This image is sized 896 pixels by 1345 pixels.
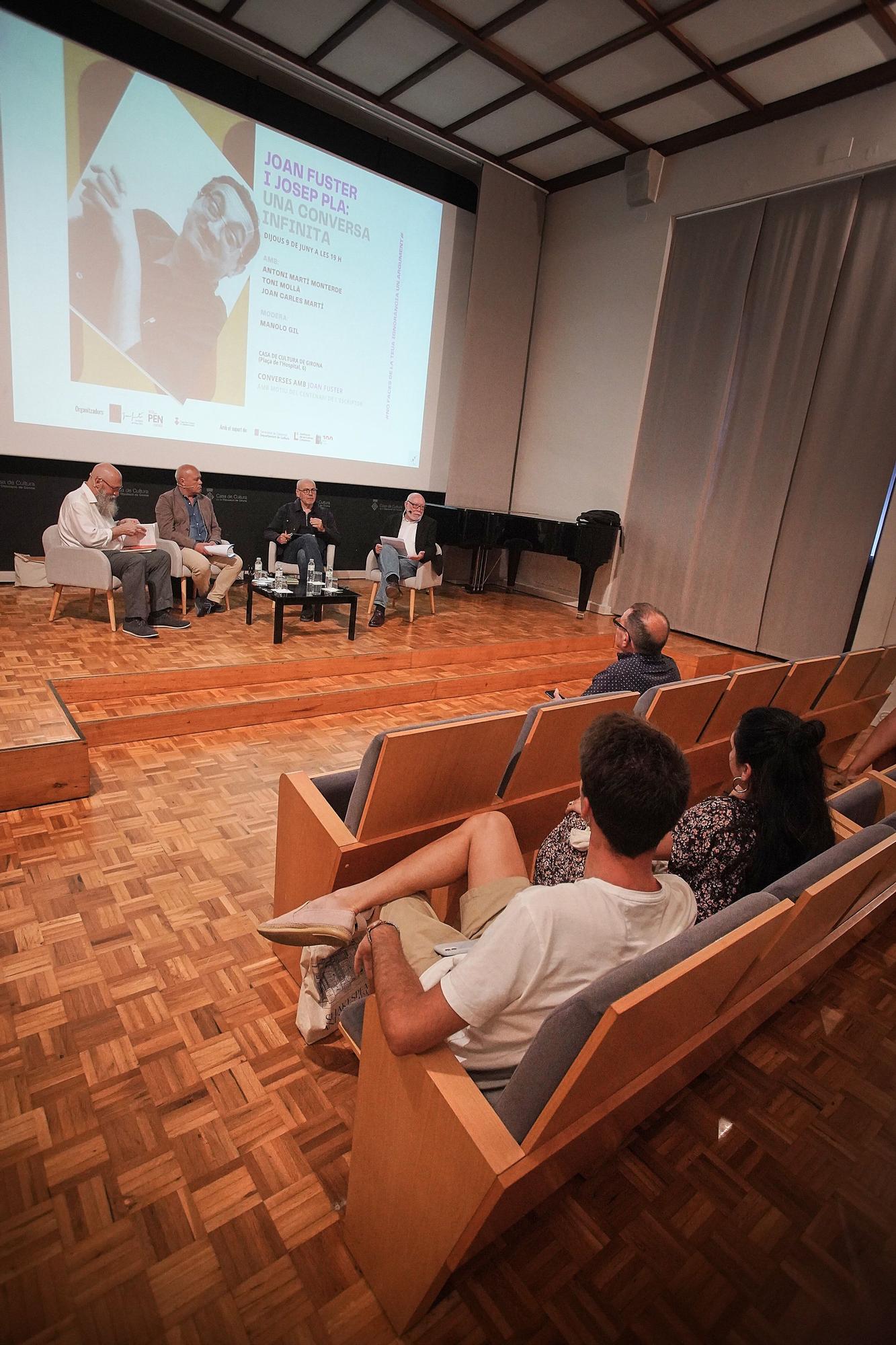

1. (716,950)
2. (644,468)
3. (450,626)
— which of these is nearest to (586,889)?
(716,950)

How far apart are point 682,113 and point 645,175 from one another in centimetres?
62

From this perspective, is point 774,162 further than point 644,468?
No

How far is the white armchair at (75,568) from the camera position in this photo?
4152 mm

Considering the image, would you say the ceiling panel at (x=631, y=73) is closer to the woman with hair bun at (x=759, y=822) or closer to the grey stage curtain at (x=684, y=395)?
the grey stage curtain at (x=684, y=395)

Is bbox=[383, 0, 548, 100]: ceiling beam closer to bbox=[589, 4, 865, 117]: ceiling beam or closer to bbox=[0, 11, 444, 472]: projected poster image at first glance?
bbox=[0, 11, 444, 472]: projected poster image

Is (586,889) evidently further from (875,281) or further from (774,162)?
(774,162)

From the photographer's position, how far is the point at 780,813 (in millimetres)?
1531

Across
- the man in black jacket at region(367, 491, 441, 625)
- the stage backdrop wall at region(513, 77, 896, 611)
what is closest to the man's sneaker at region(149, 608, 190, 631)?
the man in black jacket at region(367, 491, 441, 625)

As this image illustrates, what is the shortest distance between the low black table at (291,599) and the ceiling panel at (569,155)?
4.69 metres

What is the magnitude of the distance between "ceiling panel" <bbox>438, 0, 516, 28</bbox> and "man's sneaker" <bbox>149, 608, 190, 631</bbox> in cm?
435

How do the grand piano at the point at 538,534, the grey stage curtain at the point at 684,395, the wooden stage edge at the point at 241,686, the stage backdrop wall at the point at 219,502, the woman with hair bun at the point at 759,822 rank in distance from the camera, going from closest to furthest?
1. the woman with hair bun at the point at 759,822
2. the wooden stage edge at the point at 241,686
3. the stage backdrop wall at the point at 219,502
4. the grey stage curtain at the point at 684,395
5. the grand piano at the point at 538,534

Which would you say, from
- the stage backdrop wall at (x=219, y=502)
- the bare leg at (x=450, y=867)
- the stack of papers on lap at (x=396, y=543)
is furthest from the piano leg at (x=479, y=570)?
the bare leg at (x=450, y=867)

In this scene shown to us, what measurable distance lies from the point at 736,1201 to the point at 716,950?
0.71 m

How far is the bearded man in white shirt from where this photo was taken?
13.8 feet
